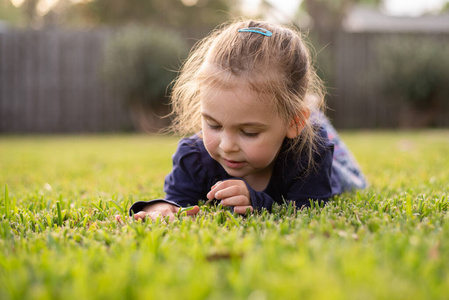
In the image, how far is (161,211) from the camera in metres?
1.83

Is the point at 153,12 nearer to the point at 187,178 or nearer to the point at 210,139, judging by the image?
the point at 187,178

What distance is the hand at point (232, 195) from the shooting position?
1782 millimetres

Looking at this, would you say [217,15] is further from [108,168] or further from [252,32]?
[252,32]

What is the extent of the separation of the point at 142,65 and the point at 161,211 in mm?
7951

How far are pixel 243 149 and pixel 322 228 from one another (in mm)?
552

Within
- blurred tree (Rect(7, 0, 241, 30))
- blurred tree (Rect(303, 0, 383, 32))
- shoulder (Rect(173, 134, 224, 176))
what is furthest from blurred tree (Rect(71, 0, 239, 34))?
shoulder (Rect(173, 134, 224, 176))

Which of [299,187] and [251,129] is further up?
[251,129]

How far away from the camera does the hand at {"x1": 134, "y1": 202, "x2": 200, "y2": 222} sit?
175 cm

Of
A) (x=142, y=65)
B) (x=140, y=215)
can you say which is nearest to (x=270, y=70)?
(x=140, y=215)

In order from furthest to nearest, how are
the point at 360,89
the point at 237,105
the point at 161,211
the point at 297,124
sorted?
the point at 360,89
the point at 297,124
the point at 161,211
the point at 237,105

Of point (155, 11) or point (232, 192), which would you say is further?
point (155, 11)

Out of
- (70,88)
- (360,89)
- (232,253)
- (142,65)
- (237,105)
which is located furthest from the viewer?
(360,89)

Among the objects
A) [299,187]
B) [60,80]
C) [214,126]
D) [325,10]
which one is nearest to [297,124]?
[299,187]

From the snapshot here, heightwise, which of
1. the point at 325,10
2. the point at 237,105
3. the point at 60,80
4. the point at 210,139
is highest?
the point at 325,10
